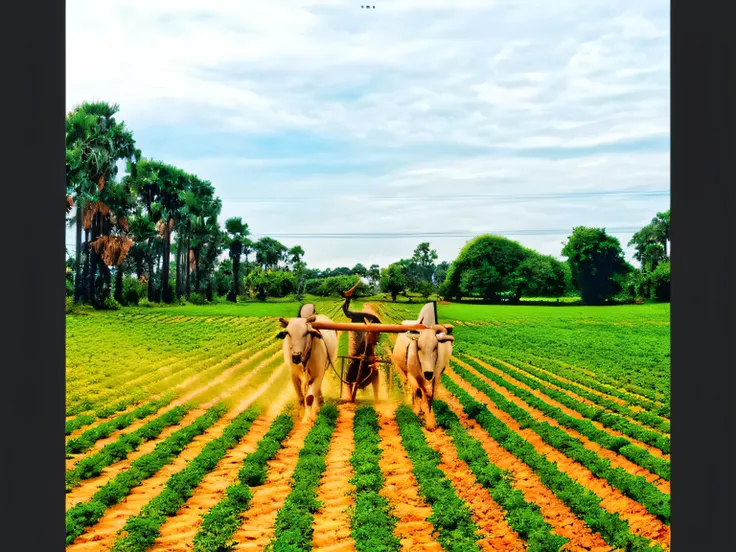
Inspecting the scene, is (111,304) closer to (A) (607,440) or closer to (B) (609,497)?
(A) (607,440)

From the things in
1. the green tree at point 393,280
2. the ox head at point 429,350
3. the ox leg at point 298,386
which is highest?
the green tree at point 393,280

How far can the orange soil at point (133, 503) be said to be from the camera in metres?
4.29

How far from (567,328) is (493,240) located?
17.3 ft

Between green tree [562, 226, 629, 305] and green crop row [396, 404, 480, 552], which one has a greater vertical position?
green tree [562, 226, 629, 305]

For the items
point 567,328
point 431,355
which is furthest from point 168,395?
point 567,328

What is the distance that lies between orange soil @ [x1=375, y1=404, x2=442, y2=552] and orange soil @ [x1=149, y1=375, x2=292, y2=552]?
5.45ft

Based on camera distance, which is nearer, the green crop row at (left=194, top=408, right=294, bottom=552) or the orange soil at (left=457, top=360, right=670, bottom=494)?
the green crop row at (left=194, top=408, right=294, bottom=552)

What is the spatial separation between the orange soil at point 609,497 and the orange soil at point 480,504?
3.29 ft

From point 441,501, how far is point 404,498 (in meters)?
0.43

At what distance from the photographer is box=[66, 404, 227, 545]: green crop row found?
4.56 meters

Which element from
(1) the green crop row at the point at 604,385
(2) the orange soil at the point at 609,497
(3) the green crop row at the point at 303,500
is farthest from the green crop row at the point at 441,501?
(1) the green crop row at the point at 604,385
